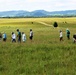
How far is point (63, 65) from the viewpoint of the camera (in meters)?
19.1

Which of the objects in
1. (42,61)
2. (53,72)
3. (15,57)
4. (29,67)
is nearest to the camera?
(53,72)

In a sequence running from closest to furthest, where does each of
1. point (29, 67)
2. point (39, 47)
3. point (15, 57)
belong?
point (29, 67) < point (15, 57) < point (39, 47)

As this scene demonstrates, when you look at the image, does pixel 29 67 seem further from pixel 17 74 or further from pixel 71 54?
pixel 71 54

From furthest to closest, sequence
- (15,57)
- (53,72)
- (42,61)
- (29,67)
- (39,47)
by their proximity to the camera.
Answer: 1. (39,47)
2. (15,57)
3. (42,61)
4. (29,67)
5. (53,72)

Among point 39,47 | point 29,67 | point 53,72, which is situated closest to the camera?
point 53,72

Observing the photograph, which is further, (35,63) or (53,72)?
(35,63)

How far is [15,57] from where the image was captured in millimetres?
21688

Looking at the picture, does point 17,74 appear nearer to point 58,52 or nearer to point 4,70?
point 4,70

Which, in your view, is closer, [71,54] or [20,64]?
[20,64]

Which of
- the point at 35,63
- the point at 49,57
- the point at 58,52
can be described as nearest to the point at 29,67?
the point at 35,63

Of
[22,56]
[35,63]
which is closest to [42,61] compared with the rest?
[35,63]

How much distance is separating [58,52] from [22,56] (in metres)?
2.79

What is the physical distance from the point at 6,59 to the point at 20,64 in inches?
71.7

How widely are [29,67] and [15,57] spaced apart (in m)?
3.24
